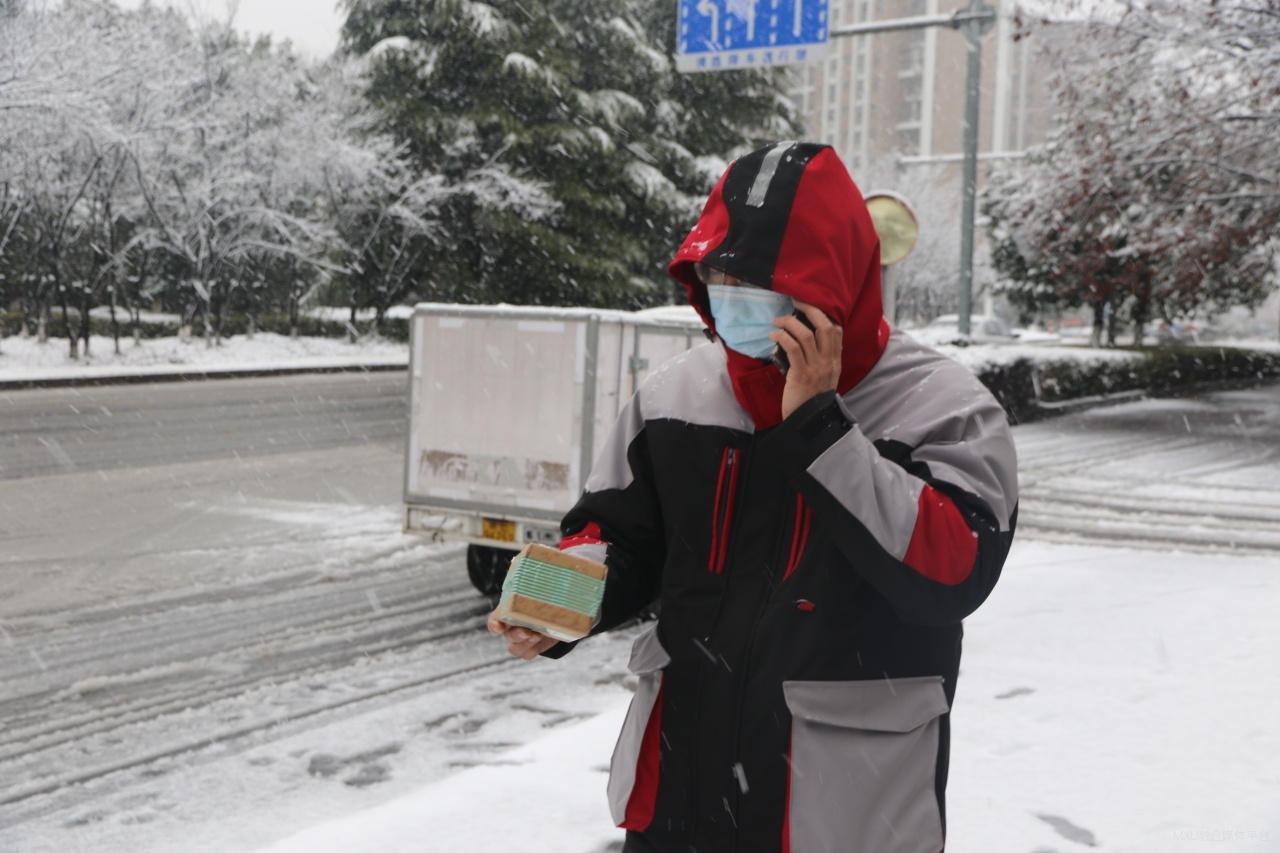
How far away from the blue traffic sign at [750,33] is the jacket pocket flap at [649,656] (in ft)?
28.6

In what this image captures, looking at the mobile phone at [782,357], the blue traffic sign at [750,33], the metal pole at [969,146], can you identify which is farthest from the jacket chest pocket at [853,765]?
the metal pole at [969,146]

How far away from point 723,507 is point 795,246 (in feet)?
1.38

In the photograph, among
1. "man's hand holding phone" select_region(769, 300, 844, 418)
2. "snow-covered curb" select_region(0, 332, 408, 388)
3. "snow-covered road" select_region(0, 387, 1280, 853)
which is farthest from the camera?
"snow-covered curb" select_region(0, 332, 408, 388)

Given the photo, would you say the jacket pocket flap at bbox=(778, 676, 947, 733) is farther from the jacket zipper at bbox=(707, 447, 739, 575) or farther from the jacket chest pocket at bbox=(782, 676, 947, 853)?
the jacket zipper at bbox=(707, 447, 739, 575)

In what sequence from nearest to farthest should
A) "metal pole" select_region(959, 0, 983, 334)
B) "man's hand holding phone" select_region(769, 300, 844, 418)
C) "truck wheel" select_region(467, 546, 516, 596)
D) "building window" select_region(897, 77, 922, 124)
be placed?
"man's hand holding phone" select_region(769, 300, 844, 418)
"truck wheel" select_region(467, 546, 516, 596)
"metal pole" select_region(959, 0, 983, 334)
"building window" select_region(897, 77, 922, 124)

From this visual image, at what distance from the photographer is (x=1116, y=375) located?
77.7 feet

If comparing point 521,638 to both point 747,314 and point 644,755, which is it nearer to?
point 644,755

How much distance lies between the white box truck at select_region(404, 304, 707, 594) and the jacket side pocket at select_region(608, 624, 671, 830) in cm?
496

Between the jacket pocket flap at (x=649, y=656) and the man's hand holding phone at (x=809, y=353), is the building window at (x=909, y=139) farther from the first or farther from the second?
the man's hand holding phone at (x=809, y=353)

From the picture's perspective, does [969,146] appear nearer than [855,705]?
No

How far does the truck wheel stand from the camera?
297 inches

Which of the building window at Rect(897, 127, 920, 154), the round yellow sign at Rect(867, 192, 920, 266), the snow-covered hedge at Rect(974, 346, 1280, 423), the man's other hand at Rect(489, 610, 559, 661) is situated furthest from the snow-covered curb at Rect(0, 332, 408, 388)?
the building window at Rect(897, 127, 920, 154)

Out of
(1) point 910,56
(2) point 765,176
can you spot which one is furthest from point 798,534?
(1) point 910,56

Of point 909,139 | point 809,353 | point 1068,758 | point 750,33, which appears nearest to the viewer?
point 809,353
